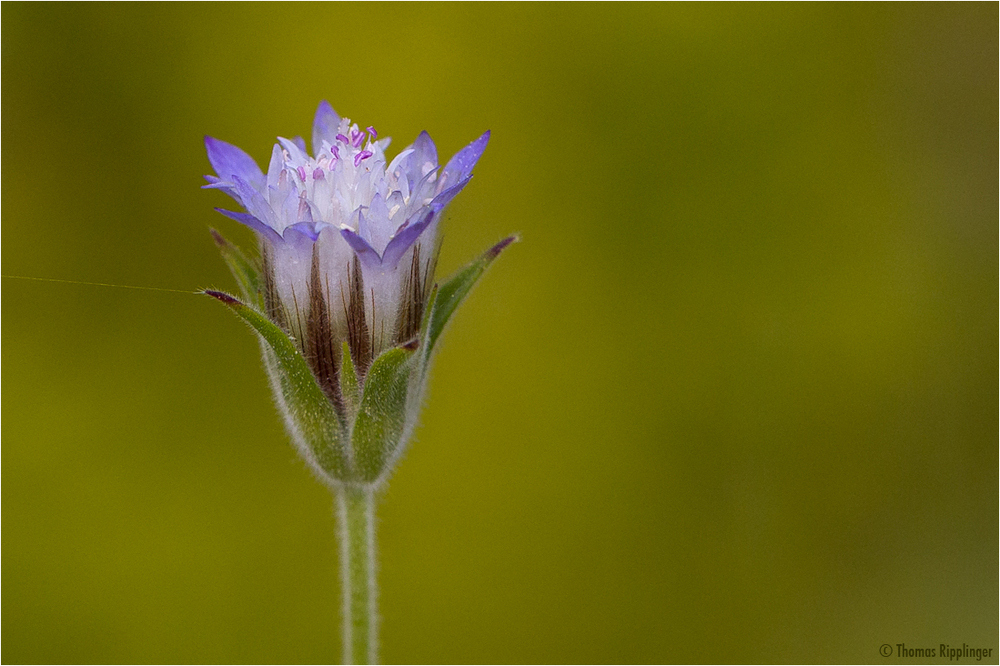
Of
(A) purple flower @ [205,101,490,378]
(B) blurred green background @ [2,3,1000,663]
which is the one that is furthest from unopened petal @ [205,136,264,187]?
(B) blurred green background @ [2,3,1000,663]

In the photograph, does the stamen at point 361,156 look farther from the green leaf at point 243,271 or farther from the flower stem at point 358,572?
the flower stem at point 358,572

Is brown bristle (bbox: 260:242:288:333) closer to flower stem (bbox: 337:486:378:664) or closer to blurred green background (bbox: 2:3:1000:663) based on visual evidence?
flower stem (bbox: 337:486:378:664)

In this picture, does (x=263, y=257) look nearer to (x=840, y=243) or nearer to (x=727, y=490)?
(x=727, y=490)

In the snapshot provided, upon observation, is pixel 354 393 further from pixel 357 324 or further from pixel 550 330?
pixel 550 330

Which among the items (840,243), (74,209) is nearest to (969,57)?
(840,243)

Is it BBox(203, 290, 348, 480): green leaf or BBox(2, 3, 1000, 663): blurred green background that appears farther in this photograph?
BBox(2, 3, 1000, 663): blurred green background

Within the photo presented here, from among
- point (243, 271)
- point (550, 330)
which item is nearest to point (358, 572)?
point (243, 271)
